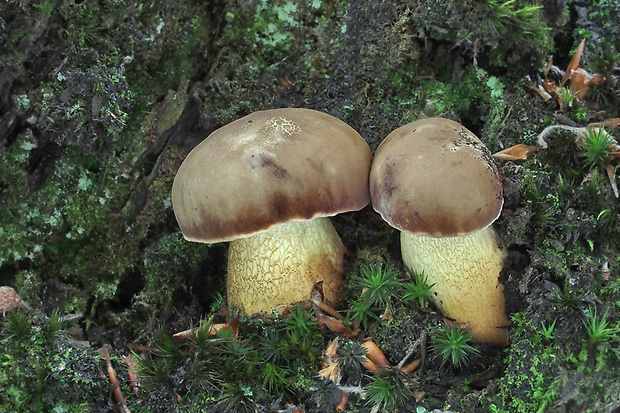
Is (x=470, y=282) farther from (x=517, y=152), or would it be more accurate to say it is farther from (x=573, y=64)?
(x=573, y=64)

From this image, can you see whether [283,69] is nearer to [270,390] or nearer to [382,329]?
[382,329]

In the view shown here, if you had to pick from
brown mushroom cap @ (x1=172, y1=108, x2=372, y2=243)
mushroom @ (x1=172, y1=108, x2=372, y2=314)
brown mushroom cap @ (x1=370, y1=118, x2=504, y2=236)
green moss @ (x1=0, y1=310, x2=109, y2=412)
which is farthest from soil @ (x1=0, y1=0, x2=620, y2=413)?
brown mushroom cap @ (x1=172, y1=108, x2=372, y2=243)

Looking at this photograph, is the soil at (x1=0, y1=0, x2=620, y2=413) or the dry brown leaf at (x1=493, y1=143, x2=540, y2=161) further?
the dry brown leaf at (x1=493, y1=143, x2=540, y2=161)

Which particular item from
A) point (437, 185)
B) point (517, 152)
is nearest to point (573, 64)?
point (517, 152)

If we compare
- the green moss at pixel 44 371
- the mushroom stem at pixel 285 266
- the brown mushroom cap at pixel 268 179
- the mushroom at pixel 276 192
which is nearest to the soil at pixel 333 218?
the green moss at pixel 44 371

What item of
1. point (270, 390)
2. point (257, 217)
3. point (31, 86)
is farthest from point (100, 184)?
point (270, 390)

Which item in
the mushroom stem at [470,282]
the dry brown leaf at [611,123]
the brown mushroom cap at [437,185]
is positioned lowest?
the mushroom stem at [470,282]

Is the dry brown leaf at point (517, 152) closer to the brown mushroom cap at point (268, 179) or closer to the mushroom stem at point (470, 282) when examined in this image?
the mushroom stem at point (470, 282)

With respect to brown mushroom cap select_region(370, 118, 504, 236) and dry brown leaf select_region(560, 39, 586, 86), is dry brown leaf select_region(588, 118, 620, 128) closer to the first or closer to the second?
dry brown leaf select_region(560, 39, 586, 86)
